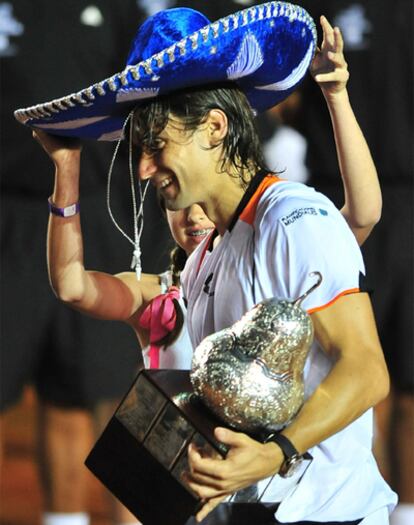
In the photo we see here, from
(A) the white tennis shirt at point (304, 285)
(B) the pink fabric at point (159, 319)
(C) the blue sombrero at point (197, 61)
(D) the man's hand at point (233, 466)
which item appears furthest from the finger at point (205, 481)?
(B) the pink fabric at point (159, 319)

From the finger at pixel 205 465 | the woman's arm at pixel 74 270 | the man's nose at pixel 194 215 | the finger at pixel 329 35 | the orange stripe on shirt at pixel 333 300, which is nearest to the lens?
the finger at pixel 205 465

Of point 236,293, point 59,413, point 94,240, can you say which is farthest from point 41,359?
point 236,293

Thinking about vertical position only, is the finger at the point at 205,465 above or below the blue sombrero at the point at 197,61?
below

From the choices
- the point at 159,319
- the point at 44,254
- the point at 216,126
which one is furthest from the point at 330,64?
the point at 44,254

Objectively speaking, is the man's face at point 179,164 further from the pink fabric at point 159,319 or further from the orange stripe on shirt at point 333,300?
the pink fabric at point 159,319

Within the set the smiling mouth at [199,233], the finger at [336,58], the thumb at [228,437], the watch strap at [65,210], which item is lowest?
the thumb at [228,437]

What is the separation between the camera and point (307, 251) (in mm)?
1644

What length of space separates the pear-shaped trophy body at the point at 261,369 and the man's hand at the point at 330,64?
0.72 metres

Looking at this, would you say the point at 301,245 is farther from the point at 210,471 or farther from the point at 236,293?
the point at 210,471

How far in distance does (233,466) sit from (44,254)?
208cm

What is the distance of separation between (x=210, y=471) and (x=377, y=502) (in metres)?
0.42

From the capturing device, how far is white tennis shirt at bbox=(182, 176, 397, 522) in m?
1.64

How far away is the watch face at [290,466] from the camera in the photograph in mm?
1538

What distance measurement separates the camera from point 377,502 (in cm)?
180
